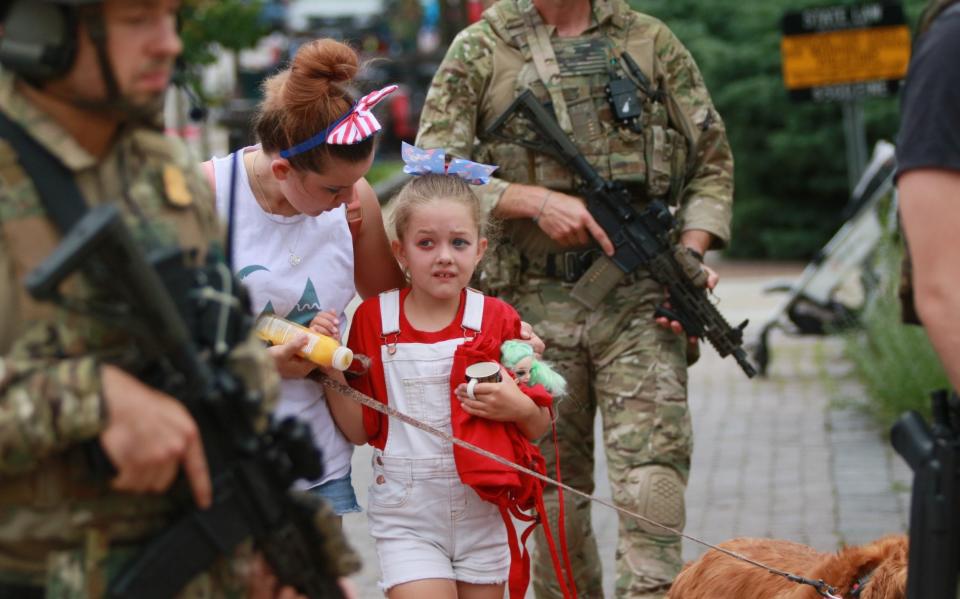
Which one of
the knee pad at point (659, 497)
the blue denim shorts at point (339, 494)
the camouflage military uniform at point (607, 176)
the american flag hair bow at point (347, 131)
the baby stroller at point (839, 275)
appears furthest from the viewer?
the baby stroller at point (839, 275)

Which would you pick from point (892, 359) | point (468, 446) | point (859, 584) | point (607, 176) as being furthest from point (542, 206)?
point (892, 359)

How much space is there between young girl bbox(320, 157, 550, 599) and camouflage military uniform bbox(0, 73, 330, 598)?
1481 millimetres

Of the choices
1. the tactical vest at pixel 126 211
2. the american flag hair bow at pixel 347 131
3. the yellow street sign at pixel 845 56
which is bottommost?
the yellow street sign at pixel 845 56

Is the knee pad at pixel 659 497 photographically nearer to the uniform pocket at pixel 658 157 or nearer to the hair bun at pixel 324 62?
the uniform pocket at pixel 658 157

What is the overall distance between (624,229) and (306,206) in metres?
1.35

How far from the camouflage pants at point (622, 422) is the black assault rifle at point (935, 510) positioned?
2.04 meters

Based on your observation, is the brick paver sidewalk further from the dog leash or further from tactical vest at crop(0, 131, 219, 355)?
tactical vest at crop(0, 131, 219, 355)

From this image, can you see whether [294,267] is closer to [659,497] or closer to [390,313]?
[390,313]

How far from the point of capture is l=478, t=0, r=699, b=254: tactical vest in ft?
16.6

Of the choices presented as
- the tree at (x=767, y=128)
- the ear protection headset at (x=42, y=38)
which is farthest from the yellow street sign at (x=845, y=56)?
the ear protection headset at (x=42, y=38)

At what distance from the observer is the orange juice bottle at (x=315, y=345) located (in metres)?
3.85

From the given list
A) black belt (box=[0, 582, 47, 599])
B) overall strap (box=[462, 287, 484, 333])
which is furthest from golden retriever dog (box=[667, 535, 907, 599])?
black belt (box=[0, 582, 47, 599])

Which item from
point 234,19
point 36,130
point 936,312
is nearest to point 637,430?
point 936,312

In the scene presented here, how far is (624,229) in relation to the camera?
16.4 ft
